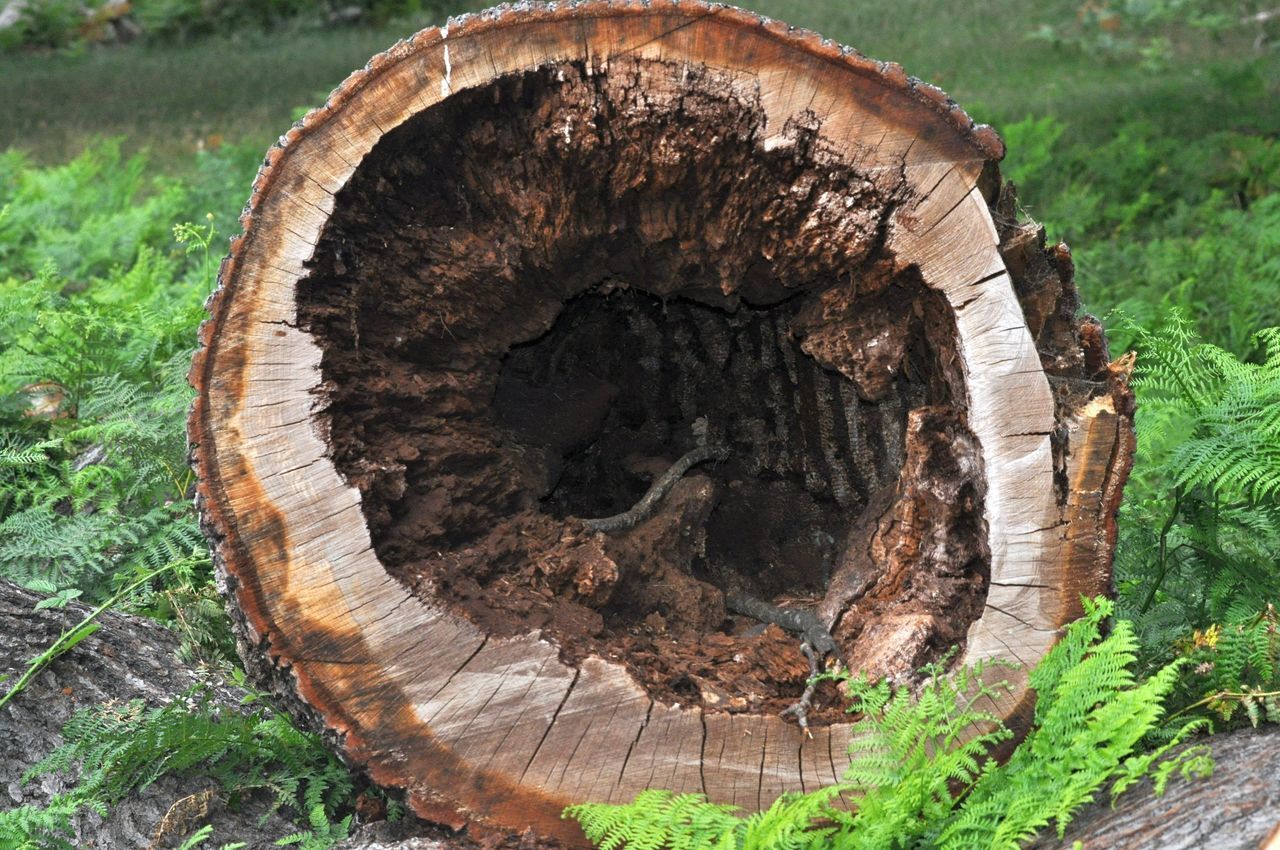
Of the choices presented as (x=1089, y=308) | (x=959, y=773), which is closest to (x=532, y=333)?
(x=959, y=773)

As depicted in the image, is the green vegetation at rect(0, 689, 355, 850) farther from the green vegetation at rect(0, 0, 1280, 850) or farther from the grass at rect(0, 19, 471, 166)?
the grass at rect(0, 19, 471, 166)

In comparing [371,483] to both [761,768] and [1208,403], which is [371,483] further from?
[1208,403]

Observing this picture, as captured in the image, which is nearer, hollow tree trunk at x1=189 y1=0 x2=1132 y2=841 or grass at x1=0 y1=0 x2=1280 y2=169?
hollow tree trunk at x1=189 y1=0 x2=1132 y2=841

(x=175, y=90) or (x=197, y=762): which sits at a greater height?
(x=175, y=90)

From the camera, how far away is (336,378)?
8.36 feet

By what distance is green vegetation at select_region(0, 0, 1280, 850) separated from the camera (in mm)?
2205

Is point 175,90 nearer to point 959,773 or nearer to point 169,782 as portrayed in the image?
point 169,782

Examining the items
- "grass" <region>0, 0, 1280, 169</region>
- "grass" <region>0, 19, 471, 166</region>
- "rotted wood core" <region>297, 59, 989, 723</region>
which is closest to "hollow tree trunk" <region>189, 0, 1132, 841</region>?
"rotted wood core" <region>297, 59, 989, 723</region>

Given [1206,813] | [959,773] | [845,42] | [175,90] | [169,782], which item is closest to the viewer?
[1206,813]

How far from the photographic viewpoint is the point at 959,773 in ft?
6.99

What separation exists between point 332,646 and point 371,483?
373 millimetres

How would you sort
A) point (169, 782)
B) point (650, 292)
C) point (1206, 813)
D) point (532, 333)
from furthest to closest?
point (650, 292) < point (532, 333) < point (169, 782) < point (1206, 813)

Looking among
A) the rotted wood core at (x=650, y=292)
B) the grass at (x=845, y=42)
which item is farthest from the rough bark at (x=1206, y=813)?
the grass at (x=845, y=42)

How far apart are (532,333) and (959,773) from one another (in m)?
1.60
